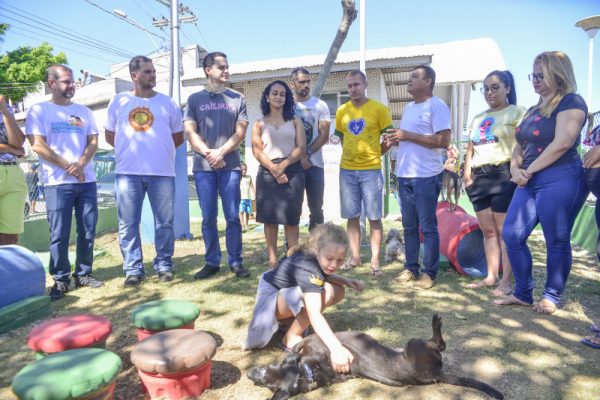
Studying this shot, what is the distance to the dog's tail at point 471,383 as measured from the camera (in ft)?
7.25

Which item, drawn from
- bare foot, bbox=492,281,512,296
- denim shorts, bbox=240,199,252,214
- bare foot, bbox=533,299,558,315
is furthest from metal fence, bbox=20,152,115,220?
bare foot, bbox=533,299,558,315

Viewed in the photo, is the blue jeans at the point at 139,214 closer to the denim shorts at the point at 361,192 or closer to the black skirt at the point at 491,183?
the denim shorts at the point at 361,192

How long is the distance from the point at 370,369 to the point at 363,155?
262cm

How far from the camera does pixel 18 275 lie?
11.3 feet

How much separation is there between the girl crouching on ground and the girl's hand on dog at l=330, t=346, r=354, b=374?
0.03 metres

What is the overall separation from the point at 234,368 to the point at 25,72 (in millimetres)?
35502

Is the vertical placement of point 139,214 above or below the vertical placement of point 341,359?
above

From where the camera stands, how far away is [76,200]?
433cm

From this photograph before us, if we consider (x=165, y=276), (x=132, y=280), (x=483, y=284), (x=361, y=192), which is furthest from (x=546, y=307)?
(x=132, y=280)

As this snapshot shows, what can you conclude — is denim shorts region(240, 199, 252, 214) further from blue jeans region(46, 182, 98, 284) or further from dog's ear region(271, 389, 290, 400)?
dog's ear region(271, 389, 290, 400)

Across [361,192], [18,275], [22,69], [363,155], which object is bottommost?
[18,275]

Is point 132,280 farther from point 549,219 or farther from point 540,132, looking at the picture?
point 540,132

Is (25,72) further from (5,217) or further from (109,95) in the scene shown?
(5,217)

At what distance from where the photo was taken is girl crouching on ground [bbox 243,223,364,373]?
2.54 metres
